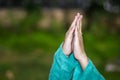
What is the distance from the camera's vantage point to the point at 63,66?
10.8 feet

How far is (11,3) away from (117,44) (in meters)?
2.73

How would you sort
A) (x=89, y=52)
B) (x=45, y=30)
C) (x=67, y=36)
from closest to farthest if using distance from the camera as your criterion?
(x=67, y=36), (x=89, y=52), (x=45, y=30)

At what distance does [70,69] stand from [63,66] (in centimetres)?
7

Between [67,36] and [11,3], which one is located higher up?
[67,36]

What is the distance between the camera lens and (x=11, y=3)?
10.2 metres

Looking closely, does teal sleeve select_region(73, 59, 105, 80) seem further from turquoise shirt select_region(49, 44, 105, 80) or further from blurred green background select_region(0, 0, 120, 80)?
blurred green background select_region(0, 0, 120, 80)

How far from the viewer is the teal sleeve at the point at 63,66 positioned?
3.31 meters

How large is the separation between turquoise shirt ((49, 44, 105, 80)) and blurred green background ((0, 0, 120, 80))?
15.3 feet

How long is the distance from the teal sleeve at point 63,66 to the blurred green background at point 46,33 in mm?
4647

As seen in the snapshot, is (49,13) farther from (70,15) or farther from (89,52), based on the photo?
(89,52)

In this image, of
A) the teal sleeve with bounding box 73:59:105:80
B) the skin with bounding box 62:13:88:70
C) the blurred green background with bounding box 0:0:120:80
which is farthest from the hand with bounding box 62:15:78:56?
the blurred green background with bounding box 0:0:120:80

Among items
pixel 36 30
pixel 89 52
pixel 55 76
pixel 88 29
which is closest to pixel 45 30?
pixel 36 30

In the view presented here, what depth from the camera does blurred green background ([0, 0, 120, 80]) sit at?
8.39 meters

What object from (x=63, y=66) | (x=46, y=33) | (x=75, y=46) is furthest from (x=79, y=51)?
(x=46, y=33)
